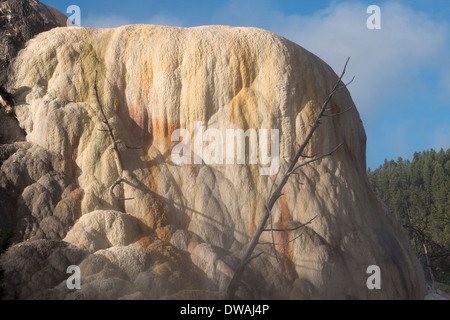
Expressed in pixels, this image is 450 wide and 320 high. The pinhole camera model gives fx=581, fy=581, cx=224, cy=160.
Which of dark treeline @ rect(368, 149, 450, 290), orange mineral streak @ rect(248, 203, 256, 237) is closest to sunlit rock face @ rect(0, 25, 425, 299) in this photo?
orange mineral streak @ rect(248, 203, 256, 237)

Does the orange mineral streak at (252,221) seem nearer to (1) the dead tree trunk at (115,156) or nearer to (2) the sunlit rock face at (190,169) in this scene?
(2) the sunlit rock face at (190,169)

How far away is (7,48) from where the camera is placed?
36.3 ft

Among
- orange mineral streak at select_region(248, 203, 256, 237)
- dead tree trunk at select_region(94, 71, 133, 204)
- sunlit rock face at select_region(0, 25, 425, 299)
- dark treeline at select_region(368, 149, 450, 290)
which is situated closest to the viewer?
sunlit rock face at select_region(0, 25, 425, 299)

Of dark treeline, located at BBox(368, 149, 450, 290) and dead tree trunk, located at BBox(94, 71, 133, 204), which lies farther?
dark treeline, located at BBox(368, 149, 450, 290)

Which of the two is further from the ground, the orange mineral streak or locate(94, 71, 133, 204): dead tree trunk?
locate(94, 71, 133, 204): dead tree trunk

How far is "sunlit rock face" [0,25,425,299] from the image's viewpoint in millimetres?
9406

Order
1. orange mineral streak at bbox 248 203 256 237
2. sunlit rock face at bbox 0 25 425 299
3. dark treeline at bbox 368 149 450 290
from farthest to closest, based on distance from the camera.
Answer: dark treeline at bbox 368 149 450 290 < orange mineral streak at bbox 248 203 256 237 < sunlit rock face at bbox 0 25 425 299

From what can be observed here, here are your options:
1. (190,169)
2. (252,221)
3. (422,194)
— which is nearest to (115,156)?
(190,169)

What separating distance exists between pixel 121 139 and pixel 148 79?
125cm

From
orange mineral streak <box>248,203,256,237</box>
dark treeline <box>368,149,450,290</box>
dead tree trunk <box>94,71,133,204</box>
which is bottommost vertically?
orange mineral streak <box>248,203,256,237</box>

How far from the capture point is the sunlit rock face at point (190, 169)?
9406mm

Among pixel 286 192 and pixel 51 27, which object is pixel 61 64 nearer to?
pixel 51 27

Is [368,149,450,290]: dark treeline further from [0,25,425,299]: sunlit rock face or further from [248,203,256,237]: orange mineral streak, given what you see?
[248,203,256,237]: orange mineral streak
